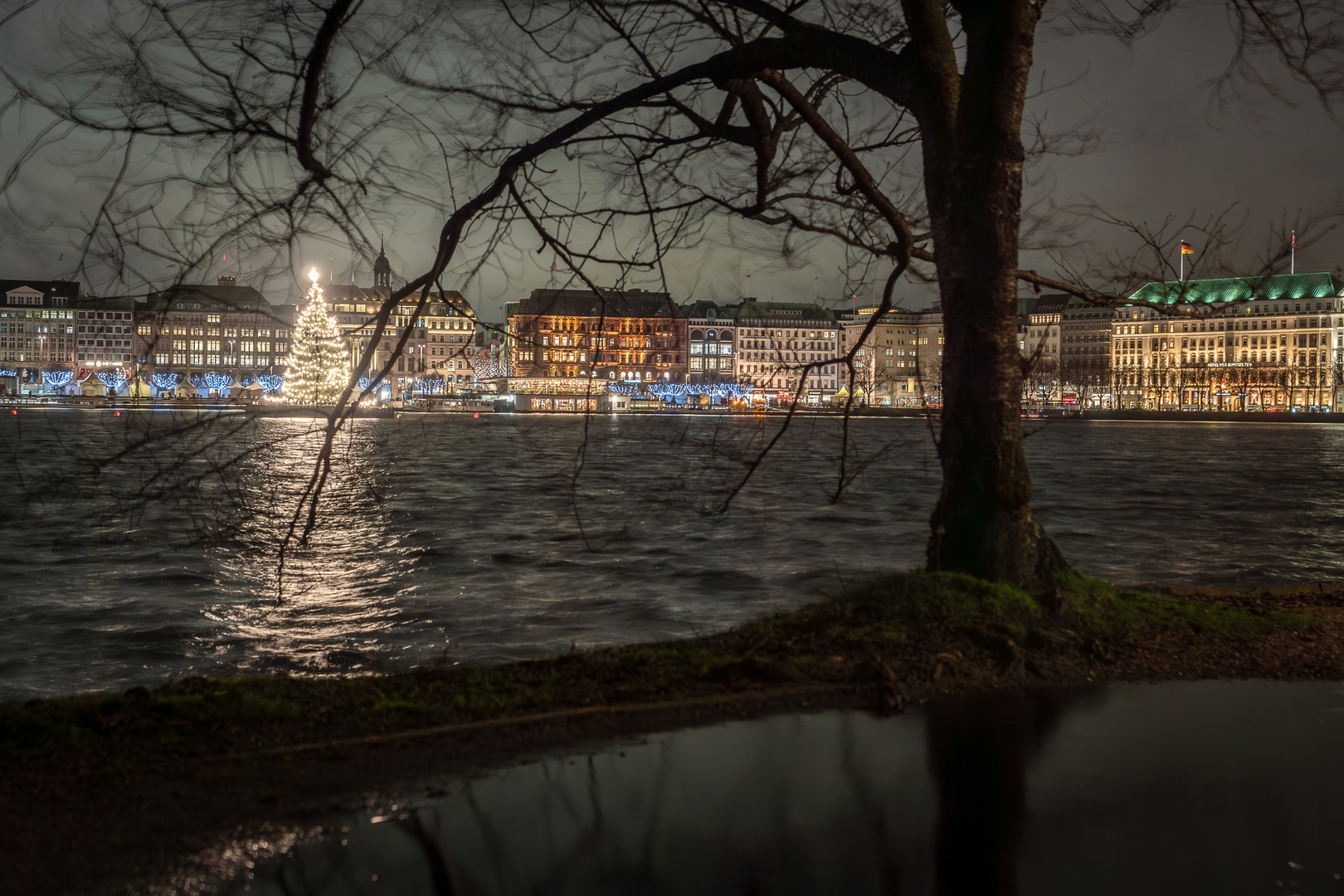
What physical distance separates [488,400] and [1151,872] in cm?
14577

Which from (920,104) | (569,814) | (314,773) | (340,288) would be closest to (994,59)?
(920,104)

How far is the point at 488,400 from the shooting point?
14562cm

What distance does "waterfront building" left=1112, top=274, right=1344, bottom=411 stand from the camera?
140 m

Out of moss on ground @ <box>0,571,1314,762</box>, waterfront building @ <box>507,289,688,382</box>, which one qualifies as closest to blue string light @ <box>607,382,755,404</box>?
waterfront building @ <box>507,289,688,382</box>

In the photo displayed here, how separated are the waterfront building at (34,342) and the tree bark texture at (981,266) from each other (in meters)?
157

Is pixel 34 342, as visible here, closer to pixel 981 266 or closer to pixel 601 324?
pixel 601 324

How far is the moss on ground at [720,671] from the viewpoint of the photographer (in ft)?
12.3

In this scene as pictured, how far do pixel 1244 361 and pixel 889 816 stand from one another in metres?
167

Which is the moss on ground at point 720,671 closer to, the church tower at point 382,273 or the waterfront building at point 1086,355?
the church tower at point 382,273

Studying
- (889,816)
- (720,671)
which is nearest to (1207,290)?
(720,671)

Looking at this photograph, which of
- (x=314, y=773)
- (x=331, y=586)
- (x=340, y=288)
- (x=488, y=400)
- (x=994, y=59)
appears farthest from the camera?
(x=488, y=400)

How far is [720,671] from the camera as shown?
446cm

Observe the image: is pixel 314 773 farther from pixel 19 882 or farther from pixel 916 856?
pixel 916 856

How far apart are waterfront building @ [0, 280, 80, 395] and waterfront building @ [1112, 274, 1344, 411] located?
485ft
